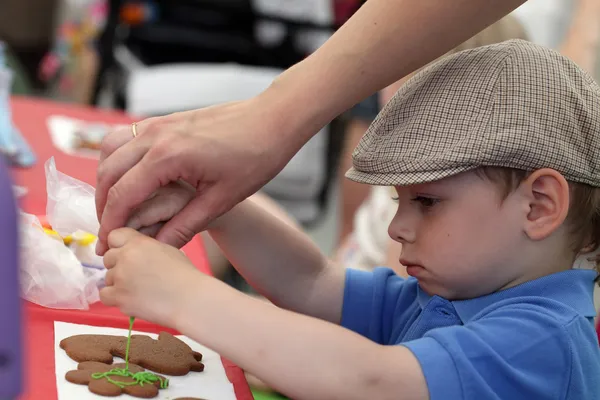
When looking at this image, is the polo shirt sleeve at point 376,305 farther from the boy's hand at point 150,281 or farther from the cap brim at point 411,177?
the boy's hand at point 150,281

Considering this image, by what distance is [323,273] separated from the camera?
1.21 meters

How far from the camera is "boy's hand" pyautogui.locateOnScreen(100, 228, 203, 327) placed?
836 mm

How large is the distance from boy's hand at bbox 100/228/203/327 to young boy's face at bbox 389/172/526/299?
0.26m

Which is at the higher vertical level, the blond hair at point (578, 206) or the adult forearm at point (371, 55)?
the adult forearm at point (371, 55)

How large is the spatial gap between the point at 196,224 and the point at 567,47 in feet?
5.62

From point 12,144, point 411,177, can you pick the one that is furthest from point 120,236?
point 12,144

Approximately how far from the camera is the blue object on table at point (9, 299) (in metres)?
0.49

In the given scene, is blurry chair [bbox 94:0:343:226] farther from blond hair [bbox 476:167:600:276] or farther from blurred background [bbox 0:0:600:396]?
blond hair [bbox 476:167:600:276]

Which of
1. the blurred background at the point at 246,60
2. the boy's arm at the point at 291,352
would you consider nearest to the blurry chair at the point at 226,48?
the blurred background at the point at 246,60

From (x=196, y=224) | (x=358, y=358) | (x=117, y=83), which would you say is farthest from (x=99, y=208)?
(x=117, y=83)

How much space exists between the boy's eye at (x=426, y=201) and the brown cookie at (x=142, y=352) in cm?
29

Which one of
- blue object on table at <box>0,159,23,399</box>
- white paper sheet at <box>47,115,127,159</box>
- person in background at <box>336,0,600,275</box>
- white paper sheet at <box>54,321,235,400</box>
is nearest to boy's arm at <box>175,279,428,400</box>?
white paper sheet at <box>54,321,235,400</box>

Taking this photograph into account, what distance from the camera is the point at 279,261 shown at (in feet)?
3.89

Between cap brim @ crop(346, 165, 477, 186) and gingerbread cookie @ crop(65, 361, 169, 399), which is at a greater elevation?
cap brim @ crop(346, 165, 477, 186)
